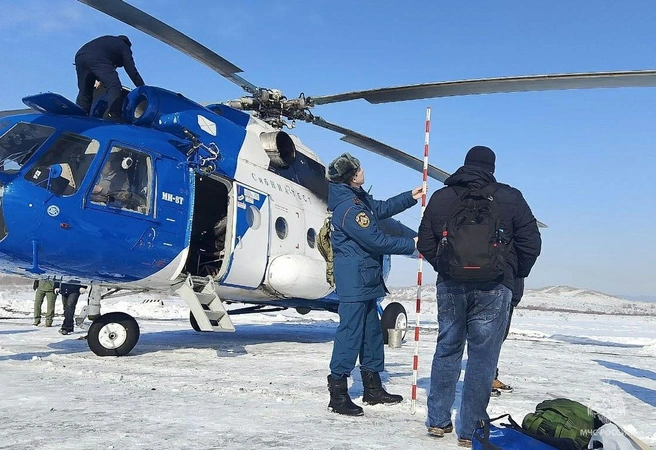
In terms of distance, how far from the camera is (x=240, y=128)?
26.3 feet

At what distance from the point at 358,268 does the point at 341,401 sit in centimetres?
100

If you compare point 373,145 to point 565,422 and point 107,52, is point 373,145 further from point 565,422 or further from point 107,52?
point 565,422

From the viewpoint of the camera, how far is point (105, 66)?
6.67 metres

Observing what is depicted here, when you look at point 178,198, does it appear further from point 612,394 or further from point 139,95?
point 612,394

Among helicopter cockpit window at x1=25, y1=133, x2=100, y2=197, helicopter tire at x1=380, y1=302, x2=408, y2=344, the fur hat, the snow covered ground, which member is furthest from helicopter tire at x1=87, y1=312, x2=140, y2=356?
helicopter tire at x1=380, y1=302, x2=408, y2=344

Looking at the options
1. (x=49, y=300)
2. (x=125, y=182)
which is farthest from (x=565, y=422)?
(x=49, y=300)

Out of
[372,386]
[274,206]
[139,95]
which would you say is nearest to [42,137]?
[139,95]

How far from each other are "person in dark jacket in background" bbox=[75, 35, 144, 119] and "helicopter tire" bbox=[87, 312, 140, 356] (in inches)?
99.6

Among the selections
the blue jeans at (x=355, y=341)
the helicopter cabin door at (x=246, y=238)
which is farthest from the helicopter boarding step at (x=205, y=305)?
the blue jeans at (x=355, y=341)

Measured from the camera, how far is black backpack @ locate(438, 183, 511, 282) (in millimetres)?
3178

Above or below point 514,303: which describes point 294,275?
above

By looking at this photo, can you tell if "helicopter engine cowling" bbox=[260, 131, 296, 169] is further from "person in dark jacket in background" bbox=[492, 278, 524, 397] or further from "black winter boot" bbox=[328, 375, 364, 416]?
"black winter boot" bbox=[328, 375, 364, 416]

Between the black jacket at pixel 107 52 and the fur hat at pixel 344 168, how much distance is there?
3.81m

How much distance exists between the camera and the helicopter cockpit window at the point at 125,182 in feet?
19.7
